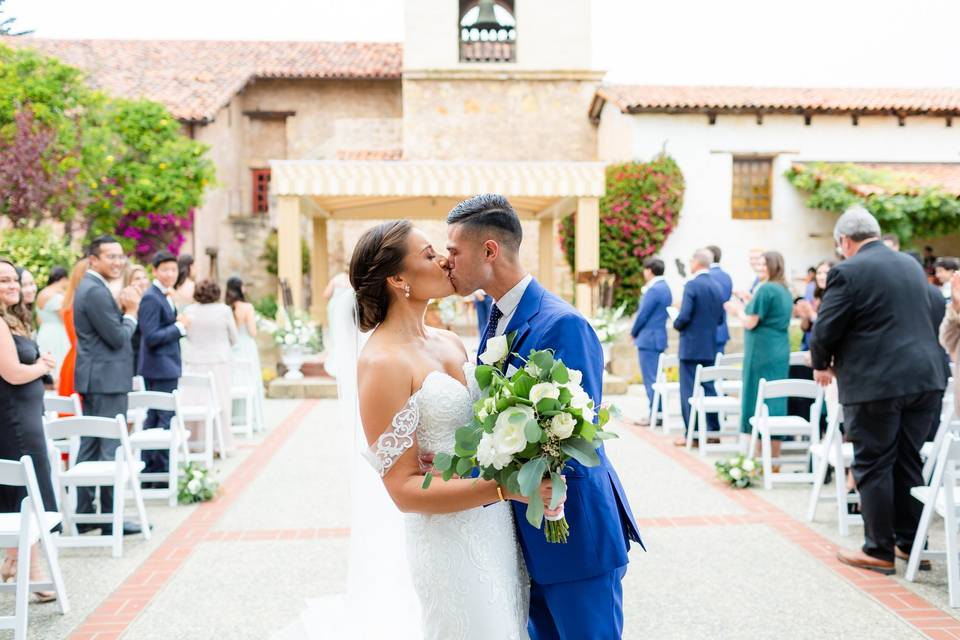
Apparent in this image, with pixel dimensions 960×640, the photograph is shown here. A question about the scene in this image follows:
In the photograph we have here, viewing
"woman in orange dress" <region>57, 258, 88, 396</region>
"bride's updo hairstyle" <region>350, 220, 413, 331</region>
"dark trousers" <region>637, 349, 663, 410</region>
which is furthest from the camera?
"dark trousers" <region>637, 349, 663, 410</region>

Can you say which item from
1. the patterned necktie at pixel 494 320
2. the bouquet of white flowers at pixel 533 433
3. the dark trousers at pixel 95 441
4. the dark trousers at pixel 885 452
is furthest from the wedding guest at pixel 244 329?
the bouquet of white flowers at pixel 533 433

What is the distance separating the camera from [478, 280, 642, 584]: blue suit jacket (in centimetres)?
247

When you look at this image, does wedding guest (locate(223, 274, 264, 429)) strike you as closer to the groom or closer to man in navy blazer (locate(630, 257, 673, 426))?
man in navy blazer (locate(630, 257, 673, 426))

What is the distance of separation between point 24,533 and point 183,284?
5.63 meters

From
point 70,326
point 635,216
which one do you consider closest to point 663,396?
point 70,326

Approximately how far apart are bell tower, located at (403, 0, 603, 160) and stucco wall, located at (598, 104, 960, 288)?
441 cm

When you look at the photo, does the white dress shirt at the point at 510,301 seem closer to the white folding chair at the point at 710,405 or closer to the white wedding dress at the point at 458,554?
the white wedding dress at the point at 458,554

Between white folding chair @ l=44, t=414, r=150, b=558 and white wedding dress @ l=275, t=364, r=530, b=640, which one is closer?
white wedding dress @ l=275, t=364, r=530, b=640

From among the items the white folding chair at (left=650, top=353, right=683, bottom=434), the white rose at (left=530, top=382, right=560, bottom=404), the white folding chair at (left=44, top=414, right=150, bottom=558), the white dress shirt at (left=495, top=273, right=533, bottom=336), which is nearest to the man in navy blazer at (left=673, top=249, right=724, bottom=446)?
the white folding chair at (left=650, top=353, right=683, bottom=434)

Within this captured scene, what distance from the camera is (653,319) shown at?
400 inches

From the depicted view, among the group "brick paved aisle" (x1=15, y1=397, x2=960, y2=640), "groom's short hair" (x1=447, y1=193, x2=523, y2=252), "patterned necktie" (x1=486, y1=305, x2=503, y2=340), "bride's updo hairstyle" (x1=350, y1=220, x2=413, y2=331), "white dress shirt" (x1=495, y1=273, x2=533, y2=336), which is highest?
"groom's short hair" (x1=447, y1=193, x2=523, y2=252)

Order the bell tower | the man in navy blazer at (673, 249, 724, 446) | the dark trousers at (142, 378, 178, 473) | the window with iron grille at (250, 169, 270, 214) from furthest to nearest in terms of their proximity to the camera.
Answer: the window with iron grille at (250, 169, 270, 214), the bell tower, the man in navy blazer at (673, 249, 724, 446), the dark trousers at (142, 378, 178, 473)

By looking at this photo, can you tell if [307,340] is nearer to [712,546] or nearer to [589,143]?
[712,546]

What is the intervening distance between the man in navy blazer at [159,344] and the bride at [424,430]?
17.1 feet
